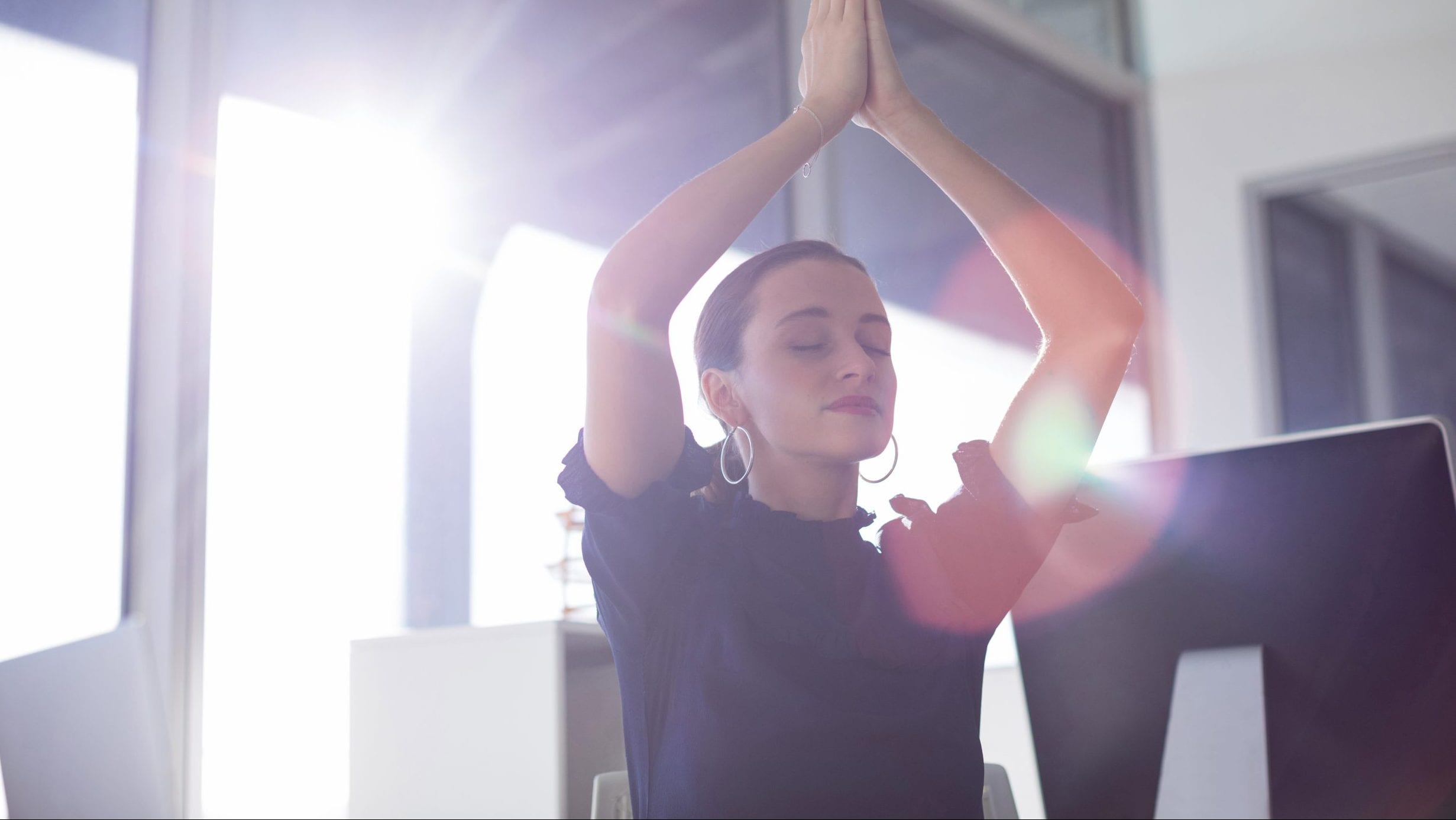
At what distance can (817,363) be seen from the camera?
1.13 metres

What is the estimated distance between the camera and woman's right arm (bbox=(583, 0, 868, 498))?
3.14 ft

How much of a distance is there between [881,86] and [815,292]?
0.23 meters

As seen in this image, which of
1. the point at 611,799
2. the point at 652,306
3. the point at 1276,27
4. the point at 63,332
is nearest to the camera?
the point at 652,306

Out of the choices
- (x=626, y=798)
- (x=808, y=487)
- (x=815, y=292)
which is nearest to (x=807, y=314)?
(x=815, y=292)

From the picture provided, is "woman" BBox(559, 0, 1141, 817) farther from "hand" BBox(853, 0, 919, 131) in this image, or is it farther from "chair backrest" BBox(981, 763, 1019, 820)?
"chair backrest" BBox(981, 763, 1019, 820)

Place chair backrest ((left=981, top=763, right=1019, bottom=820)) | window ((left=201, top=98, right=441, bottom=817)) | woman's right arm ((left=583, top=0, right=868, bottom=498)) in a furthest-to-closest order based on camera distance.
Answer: window ((left=201, top=98, right=441, bottom=817)) → chair backrest ((left=981, top=763, right=1019, bottom=820)) → woman's right arm ((left=583, top=0, right=868, bottom=498))

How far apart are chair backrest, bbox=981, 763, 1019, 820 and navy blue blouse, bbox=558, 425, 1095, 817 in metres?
0.59

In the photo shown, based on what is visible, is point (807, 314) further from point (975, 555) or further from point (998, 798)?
point (998, 798)

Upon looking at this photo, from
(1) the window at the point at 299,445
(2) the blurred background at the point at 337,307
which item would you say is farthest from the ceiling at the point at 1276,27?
(1) the window at the point at 299,445

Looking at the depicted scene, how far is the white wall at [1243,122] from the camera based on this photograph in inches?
169

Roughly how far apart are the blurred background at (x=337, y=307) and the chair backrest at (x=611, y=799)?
45 centimetres

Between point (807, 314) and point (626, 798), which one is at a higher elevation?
point (807, 314)

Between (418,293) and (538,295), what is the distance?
270 millimetres

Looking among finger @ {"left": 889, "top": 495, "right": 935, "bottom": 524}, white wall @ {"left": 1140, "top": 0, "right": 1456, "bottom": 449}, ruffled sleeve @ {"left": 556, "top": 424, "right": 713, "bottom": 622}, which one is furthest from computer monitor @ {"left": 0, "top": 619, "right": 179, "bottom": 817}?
white wall @ {"left": 1140, "top": 0, "right": 1456, "bottom": 449}
